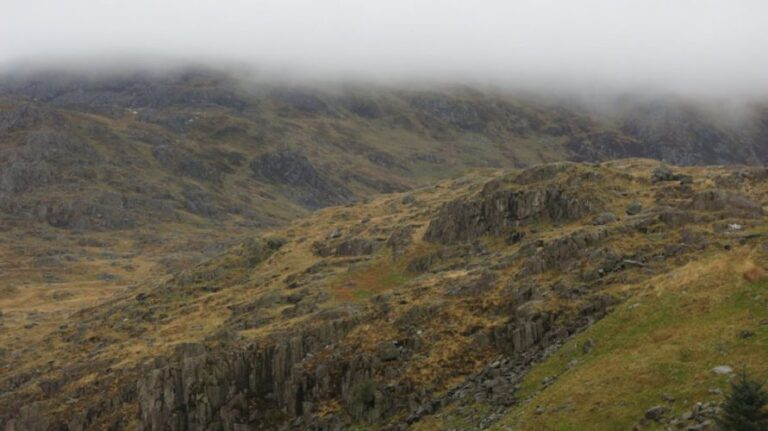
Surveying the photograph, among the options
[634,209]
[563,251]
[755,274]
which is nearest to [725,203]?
[634,209]

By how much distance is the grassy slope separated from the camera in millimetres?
26406

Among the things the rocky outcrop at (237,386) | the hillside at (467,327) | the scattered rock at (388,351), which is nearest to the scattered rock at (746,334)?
the hillside at (467,327)

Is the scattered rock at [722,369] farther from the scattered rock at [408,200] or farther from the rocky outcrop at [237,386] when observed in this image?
the scattered rock at [408,200]

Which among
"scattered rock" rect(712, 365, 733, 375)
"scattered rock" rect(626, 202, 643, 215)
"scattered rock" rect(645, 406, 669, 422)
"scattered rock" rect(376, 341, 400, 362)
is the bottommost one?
"scattered rock" rect(376, 341, 400, 362)

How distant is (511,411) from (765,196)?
110 ft

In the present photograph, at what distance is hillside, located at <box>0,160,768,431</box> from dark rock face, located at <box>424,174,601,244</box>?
146mm

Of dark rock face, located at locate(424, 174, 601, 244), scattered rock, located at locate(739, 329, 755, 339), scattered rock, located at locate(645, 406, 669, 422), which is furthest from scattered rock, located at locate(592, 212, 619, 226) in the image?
scattered rock, located at locate(645, 406, 669, 422)

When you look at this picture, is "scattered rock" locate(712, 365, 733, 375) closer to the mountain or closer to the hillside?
the mountain

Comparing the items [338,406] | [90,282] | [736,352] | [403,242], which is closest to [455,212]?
[403,242]

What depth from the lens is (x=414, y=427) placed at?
1351 inches

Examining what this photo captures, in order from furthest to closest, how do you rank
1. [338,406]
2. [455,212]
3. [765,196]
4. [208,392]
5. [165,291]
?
[165,291], [455,212], [765,196], [208,392], [338,406]

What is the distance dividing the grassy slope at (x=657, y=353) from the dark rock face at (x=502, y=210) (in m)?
20.8

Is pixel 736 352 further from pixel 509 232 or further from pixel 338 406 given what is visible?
pixel 509 232

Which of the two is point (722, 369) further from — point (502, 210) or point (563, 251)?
point (502, 210)
